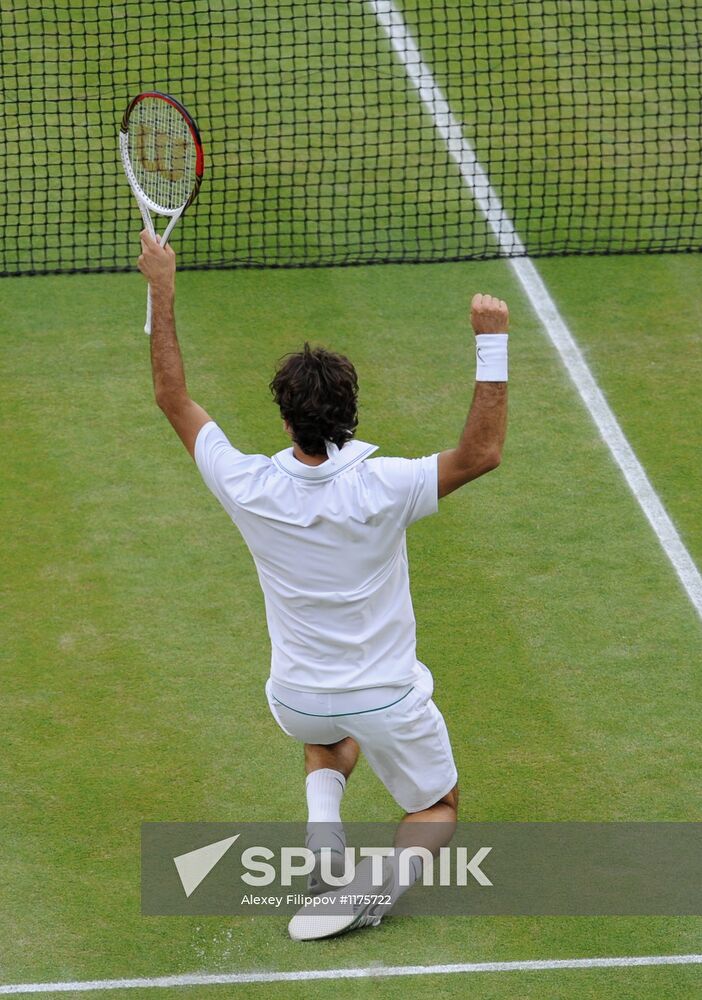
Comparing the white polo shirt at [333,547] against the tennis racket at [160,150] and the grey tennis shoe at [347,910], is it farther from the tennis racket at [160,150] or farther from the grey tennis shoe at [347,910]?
the tennis racket at [160,150]

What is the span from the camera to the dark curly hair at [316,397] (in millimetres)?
5566

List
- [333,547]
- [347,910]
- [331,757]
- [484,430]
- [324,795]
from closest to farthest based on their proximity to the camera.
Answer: [484,430] < [333,547] < [347,910] < [324,795] < [331,757]

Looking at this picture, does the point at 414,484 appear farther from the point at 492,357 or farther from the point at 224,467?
the point at 224,467

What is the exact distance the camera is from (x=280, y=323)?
37.6 ft

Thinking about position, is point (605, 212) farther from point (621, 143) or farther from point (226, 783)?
point (226, 783)

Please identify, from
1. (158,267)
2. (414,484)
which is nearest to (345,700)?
(414,484)

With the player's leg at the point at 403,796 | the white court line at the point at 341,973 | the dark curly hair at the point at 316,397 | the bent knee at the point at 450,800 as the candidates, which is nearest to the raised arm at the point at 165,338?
Answer: the dark curly hair at the point at 316,397

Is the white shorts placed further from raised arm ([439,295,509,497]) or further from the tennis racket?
the tennis racket

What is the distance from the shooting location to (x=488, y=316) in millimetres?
5441

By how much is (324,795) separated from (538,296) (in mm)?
6664

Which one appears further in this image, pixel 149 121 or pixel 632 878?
pixel 149 121

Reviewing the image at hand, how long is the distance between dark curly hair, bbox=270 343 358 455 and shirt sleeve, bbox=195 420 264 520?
238 mm

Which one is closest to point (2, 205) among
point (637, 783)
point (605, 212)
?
point (605, 212)

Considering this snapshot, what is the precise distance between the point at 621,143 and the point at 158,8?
5.64 meters
